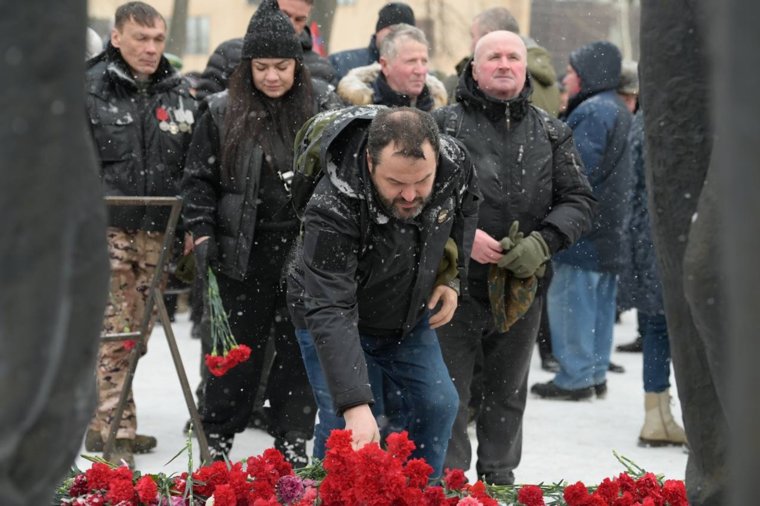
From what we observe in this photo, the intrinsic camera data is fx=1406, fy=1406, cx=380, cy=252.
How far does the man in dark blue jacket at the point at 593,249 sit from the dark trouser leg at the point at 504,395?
2442mm

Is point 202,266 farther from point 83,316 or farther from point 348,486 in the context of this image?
point 83,316

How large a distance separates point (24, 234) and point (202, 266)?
14.8 feet

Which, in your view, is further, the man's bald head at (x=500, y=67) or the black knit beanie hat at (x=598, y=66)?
the black knit beanie hat at (x=598, y=66)

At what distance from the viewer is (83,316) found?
6.52 ft

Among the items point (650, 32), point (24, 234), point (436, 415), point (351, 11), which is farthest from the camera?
point (351, 11)

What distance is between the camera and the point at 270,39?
20.5 ft

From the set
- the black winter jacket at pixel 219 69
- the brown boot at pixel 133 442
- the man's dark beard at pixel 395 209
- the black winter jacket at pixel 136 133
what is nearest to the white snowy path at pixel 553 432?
the brown boot at pixel 133 442

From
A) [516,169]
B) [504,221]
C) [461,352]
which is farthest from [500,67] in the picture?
[461,352]

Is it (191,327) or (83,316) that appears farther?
(191,327)

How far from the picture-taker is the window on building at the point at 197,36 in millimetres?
19047

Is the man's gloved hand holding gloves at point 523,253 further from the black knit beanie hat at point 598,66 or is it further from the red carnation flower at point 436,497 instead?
the black knit beanie hat at point 598,66

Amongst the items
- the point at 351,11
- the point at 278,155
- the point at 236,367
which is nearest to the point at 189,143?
the point at 278,155

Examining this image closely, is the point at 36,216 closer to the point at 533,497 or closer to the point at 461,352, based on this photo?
the point at 533,497

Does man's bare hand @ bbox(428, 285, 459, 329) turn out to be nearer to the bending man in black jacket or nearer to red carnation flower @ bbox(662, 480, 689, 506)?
the bending man in black jacket
